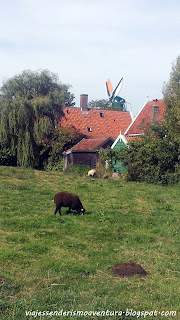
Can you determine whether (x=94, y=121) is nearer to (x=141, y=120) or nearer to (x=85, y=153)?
(x=85, y=153)

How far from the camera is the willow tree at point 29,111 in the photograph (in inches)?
1378

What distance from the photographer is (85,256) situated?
9.13 meters

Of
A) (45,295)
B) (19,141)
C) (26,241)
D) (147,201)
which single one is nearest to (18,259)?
(26,241)

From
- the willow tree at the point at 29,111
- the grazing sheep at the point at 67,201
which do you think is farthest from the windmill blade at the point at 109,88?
the grazing sheep at the point at 67,201

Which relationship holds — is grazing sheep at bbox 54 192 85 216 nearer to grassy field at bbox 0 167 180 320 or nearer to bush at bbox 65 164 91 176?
grassy field at bbox 0 167 180 320

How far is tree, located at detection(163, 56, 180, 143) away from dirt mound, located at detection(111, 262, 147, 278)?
17.8 metres

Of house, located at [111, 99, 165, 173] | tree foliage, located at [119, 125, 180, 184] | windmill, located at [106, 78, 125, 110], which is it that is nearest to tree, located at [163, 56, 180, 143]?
tree foliage, located at [119, 125, 180, 184]

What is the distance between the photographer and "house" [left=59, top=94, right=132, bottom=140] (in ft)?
152

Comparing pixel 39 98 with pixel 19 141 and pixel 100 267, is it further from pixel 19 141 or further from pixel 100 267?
pixel 100 267

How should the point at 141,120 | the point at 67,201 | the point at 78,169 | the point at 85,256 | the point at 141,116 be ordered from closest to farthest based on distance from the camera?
1. the point at 85,256
2. the point at 67,201
3. the point at 78,169
4. the point at 141,120
5. the point at 141,116

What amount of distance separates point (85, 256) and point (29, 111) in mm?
28006

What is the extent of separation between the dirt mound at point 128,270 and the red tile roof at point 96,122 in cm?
3661

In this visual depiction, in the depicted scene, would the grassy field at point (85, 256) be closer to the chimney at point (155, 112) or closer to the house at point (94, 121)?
the chimney at point (155, 112)

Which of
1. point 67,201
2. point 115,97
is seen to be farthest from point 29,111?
point 115,97
